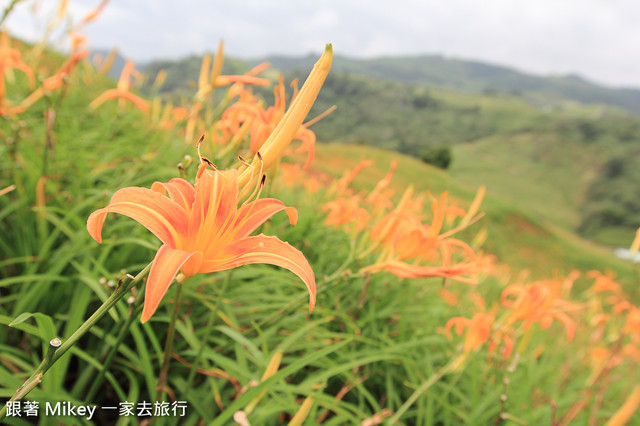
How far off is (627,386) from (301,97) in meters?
3.36

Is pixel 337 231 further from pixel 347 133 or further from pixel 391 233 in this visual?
pixel 347 133

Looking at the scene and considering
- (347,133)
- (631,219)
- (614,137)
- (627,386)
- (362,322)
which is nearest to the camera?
(362,322)

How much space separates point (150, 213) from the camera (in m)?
0.51

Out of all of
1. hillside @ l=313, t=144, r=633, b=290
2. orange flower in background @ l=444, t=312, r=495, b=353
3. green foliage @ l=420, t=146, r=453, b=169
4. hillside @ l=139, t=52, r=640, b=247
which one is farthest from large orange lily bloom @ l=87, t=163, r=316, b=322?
green foliage @ l=420, t=146, r=453, b=169

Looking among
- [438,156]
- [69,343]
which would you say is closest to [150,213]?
[69,343]

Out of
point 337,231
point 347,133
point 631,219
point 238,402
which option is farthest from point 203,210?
point 347,133

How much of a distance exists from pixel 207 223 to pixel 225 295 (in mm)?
922

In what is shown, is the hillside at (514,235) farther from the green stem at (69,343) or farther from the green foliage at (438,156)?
the green stem at (69,343)

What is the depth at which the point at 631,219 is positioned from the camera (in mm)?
39469

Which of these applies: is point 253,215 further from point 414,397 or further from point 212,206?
point 414,397

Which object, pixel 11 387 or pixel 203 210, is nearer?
pixel 203 210

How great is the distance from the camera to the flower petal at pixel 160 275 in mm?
420

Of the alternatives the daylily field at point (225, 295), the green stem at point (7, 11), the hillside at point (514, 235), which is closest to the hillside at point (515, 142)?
the hillside at point (514, 235)

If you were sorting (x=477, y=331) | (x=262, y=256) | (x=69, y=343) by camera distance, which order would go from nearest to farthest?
(x=69, y=343)
(x=262, y=256)
(x=477, y=331)
